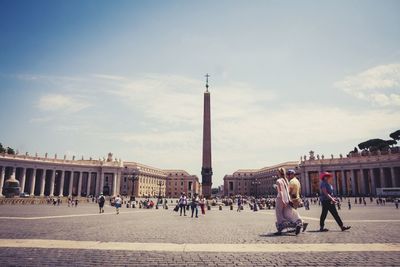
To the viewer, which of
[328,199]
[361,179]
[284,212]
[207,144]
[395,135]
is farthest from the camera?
[395,135]

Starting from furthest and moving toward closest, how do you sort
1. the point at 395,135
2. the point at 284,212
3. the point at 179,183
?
the point at 179,183
the point at 395,135
the point at 284,212

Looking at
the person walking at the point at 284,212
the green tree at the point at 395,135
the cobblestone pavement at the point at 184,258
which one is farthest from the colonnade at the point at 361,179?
the cobblestone pavement at the point at 184,258

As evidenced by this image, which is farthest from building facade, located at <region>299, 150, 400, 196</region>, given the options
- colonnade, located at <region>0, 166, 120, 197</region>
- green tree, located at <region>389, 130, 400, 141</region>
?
colonnade, located at <region>0, 166, 120, 197</region>

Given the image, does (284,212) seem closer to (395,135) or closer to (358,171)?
(358,171)

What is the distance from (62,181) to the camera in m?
89.8

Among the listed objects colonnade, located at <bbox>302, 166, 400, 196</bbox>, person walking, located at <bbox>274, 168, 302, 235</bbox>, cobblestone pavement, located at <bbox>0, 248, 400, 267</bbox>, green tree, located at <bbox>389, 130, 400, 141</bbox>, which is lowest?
cobblestone pavement, located at <bbox>0, 248, 400, 267</bbox>

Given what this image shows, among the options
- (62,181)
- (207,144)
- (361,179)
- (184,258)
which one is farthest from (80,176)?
(184,258)

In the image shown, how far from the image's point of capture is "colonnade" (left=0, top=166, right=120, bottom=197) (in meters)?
82.8

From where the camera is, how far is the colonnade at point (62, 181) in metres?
82.8

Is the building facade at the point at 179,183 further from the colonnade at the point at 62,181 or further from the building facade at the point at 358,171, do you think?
the building facade at the point at 358,171

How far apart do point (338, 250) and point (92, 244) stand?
18.1 feet

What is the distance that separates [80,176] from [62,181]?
24.4ft

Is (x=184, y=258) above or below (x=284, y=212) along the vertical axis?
below

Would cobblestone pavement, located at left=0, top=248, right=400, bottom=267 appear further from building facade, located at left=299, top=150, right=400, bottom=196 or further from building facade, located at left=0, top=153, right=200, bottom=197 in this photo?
building facade, located at left=299, top=150, right=400, bottom=196
